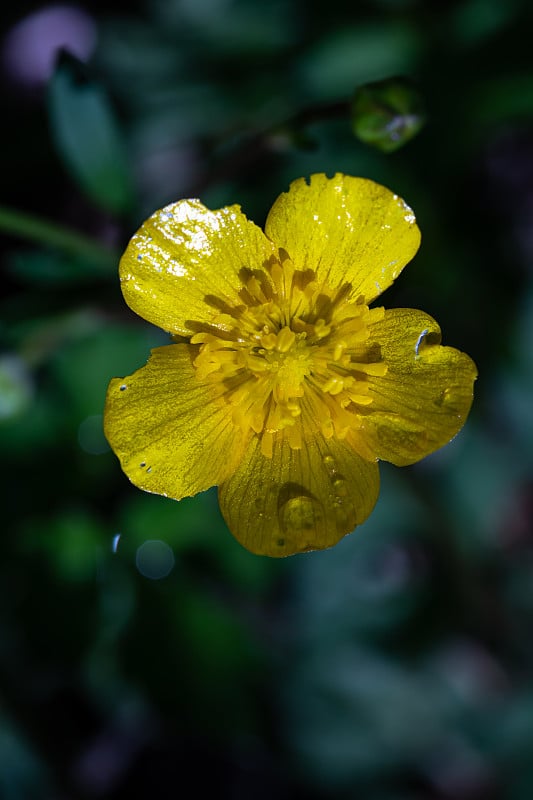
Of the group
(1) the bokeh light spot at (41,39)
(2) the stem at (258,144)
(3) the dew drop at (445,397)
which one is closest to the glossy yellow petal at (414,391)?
(3) the dew drop at (445,397)

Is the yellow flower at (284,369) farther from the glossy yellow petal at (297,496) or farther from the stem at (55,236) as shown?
the stem at (55,236)

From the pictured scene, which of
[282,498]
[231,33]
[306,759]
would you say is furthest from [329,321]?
[306,759]

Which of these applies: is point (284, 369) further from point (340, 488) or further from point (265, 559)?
point (265, 559)

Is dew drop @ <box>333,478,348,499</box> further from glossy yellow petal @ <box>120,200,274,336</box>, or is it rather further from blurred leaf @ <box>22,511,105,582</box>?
blurred leaf @ <box>22,511,105,582</box>

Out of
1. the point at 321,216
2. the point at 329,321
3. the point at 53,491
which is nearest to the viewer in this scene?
the point at 321,216

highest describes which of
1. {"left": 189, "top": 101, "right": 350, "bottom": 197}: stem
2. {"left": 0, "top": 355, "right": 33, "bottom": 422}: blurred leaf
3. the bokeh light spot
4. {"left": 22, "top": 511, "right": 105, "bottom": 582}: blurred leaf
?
{"left": 189, "top": 101, "right": 350, "bottom": 197}: stem

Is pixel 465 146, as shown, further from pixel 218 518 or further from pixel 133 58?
pixel 218 518

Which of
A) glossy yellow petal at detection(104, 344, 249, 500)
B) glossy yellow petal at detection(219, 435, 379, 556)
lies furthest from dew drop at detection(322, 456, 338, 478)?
glossy yellow petal at detection(104, 344, 249, 500)
